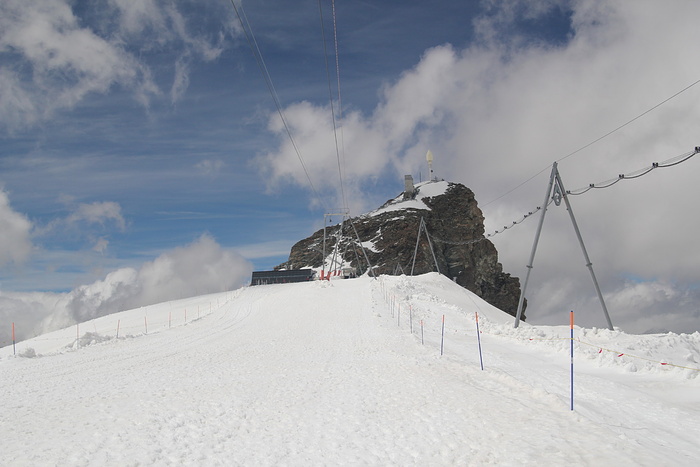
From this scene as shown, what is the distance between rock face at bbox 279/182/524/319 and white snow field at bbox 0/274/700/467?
86.1 metres

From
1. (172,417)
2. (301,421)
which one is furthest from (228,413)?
(301,421)

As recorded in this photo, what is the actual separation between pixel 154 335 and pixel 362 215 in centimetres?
11816

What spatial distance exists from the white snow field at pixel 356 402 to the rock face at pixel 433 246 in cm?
8613

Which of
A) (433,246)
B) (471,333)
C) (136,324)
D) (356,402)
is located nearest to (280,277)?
(136,324)

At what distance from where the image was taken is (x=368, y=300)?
140ft

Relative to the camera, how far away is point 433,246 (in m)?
122

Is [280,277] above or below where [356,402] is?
above

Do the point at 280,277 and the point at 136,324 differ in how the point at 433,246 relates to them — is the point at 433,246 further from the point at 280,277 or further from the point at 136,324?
the point at 136,324

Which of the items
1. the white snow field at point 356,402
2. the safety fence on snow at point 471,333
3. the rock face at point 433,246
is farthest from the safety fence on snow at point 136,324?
the rock face at point 433,246

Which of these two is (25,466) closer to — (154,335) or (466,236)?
(154,335)

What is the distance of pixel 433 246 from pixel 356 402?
113118mm

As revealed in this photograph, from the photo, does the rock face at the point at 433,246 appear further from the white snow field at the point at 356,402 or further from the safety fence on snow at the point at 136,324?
the white snow field at the point at 356,402

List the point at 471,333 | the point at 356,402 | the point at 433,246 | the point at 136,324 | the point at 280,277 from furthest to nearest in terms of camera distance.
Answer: the point at 433,246, the point at 280,277, the point at 136,324, the point at 471,333, the point at 356,402

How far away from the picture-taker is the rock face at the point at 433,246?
369 feet
